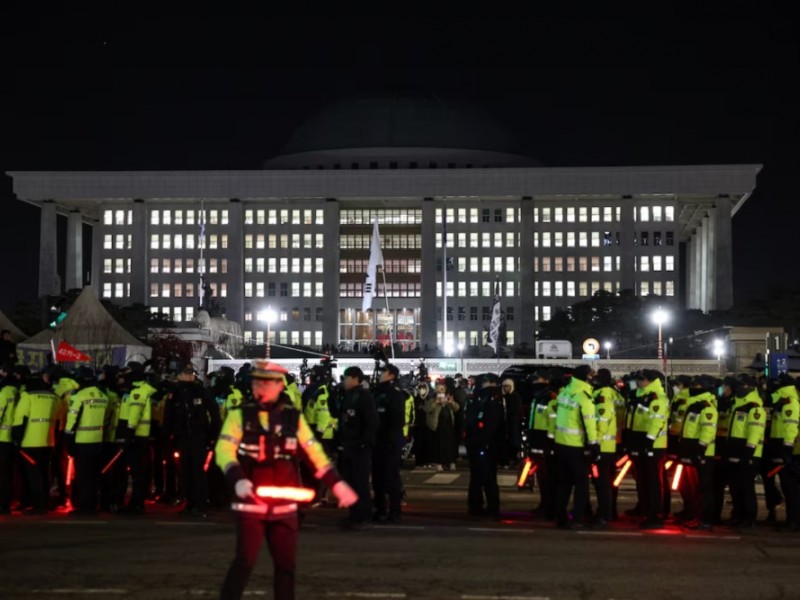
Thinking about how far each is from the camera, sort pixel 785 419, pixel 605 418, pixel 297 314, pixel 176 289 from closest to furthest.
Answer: pixel 605 418 → pixel 785 419 → pixel 297 314 → pixel 176 289

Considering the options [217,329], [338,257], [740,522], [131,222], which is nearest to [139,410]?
[740,522]

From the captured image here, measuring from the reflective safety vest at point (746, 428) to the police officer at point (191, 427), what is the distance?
7064 mm

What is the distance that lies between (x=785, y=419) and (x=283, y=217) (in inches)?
5463

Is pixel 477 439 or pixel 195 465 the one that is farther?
pixel 477 439

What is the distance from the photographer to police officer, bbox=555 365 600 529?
16.5 metres

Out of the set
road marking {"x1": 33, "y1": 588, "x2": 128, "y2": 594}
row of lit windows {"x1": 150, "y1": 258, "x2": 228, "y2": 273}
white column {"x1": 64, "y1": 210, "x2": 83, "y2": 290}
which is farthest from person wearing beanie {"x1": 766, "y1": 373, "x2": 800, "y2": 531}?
row of lit windows {"x1": 150, "y1": 258, "x2": 228, "y2": 273}

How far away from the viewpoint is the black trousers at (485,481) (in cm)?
1789

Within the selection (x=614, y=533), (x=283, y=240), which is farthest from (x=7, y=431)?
(x=283, y=240)

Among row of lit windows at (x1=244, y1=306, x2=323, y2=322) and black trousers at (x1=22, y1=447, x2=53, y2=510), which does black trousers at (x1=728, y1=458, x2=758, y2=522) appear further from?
row of lit windows at (x1=244, y1=306, x2=323, y2=322)

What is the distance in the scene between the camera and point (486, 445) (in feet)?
58.8

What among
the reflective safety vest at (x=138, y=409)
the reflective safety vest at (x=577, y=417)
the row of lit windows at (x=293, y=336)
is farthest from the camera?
the row of lit windows at (x=293, y=336)

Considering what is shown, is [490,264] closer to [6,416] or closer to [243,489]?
[6,416]

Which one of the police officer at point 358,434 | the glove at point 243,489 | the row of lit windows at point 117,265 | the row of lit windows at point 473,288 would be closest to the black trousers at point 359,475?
the police officer at point 358,434

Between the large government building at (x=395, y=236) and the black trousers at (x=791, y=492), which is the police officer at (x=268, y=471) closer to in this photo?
the black trousers at (x=791, y=492)
